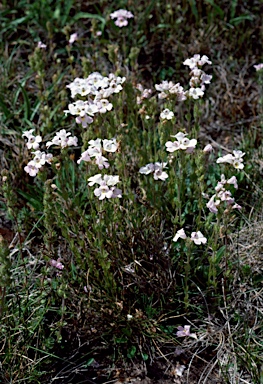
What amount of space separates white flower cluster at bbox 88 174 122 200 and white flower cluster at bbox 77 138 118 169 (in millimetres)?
52

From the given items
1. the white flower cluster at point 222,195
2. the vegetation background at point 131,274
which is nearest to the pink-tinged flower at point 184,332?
the vegetation background at point 131,274

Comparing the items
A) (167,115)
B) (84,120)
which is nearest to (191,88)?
(167,115)

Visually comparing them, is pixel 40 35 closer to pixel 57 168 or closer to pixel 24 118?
pixel 24 118

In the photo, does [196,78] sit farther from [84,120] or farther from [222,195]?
[222,195]

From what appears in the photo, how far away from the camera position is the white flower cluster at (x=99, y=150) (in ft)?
7.78

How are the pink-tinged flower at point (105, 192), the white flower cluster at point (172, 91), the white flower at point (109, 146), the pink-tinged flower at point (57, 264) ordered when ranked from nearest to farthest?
the pink-tinged flower at point (105, 192), the white flower at point (109, 146), the pink-tinged flower at point (57, 264), the white flower cluster at point (172, 91)

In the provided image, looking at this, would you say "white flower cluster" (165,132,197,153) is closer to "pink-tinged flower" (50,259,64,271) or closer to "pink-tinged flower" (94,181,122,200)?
"pink-tinged flower" (94,181,122,200)

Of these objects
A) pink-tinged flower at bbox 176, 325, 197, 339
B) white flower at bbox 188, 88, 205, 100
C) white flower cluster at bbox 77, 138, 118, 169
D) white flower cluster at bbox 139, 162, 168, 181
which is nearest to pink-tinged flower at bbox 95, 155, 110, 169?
white flower cluster at bbox 77, 138, 118, 169

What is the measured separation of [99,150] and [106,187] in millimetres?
189

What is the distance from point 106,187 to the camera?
2330mm

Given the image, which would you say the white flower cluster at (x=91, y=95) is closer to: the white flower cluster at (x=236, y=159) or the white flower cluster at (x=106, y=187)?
the white flower cluster at (x=106, y=187)

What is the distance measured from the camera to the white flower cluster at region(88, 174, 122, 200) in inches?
91.4

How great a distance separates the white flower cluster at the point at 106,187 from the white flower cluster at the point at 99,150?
0.05 m

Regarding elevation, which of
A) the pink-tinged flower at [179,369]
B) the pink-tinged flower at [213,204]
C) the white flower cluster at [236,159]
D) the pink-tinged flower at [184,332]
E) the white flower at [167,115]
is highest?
the white flower at [167,115]
